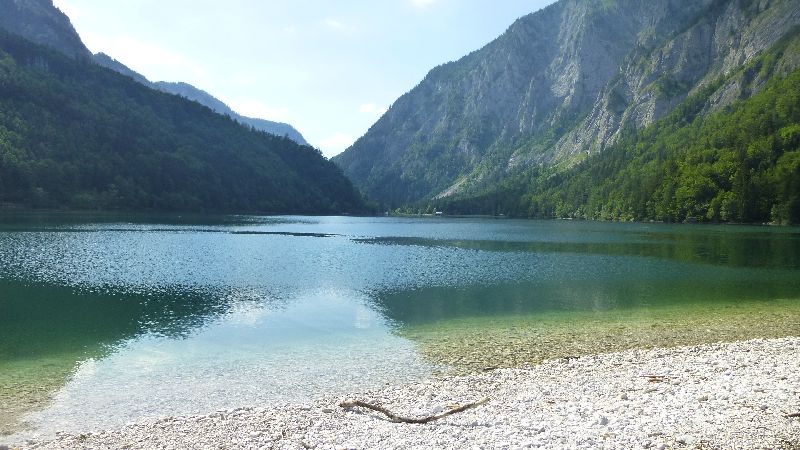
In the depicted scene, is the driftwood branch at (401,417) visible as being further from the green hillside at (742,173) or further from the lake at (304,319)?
the green hillside at (742,173)

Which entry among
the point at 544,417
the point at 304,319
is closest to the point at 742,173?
the point at 304,319

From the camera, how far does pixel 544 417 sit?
1345 centimetres

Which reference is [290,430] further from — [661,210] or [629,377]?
[661,210]

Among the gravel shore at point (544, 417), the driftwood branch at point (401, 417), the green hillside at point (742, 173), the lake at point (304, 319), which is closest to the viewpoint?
the gravel shore at point (544, 417)

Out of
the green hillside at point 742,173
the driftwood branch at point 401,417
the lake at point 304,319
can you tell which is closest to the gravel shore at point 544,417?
the driftwood branch at point 401,417

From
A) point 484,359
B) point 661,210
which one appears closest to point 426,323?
point 484,359

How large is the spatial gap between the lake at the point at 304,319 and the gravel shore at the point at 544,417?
89.4 inches

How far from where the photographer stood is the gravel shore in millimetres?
11695

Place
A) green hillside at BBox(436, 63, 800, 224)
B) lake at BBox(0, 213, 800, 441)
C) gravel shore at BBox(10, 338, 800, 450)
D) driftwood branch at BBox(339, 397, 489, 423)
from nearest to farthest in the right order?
1. gravel shore at BBox(10, 338, 800, 450)
2. driftwood branch at BBox(339, 397, 489, 423)
3. lake at BBox(0, 213, 800, 441)
4. green hillside at BBox(436, 63, 800, 224)

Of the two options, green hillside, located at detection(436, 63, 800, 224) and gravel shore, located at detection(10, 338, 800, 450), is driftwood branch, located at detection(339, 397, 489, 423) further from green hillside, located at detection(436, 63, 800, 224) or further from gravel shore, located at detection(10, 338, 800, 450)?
green hillside, located at detection(436, 63, 800, 224)

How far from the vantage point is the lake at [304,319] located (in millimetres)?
18484

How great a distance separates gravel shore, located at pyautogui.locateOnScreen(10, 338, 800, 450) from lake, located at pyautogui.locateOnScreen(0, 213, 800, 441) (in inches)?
89.4

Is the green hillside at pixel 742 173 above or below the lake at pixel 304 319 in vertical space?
above

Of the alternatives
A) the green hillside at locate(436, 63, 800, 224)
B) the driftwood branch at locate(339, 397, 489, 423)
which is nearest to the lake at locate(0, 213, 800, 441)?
the driftwood branch at locate(339, 397, 489, 423)
